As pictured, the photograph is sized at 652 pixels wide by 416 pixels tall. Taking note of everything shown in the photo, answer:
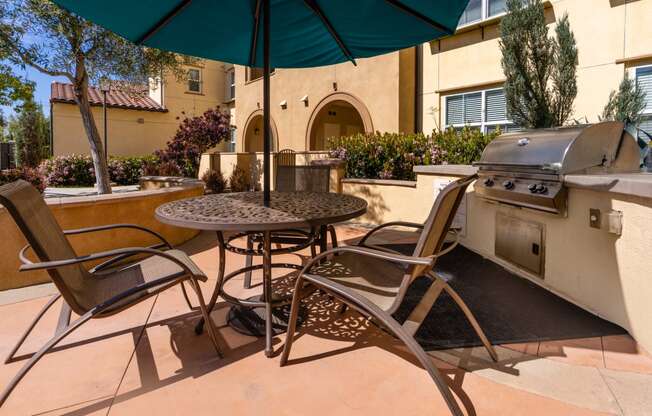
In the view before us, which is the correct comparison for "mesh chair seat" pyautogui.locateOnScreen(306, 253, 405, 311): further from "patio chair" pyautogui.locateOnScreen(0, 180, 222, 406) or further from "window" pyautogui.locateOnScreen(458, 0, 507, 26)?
"window" pyautogui.locateOnScreen(458, 0, 507, 26)

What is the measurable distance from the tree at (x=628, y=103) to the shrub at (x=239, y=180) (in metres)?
9.81

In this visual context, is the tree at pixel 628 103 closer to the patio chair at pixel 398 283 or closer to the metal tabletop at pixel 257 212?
the metal tabletop at pixel 257 212

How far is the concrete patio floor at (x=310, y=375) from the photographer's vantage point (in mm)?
2104

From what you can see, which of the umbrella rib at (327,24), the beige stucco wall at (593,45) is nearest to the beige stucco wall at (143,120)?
the beige stucco wall at (593,45)

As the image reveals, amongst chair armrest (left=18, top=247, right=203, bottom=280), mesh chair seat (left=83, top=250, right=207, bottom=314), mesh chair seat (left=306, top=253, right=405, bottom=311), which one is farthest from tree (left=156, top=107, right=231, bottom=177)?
chair armrest (left=18, top=247, right=203, bottom=280)

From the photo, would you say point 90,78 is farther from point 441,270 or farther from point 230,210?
point 441,270

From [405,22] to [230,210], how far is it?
95.3 inches

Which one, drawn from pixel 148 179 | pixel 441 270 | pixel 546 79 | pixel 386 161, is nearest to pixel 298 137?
pixel 148 179

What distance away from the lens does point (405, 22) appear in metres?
3.49

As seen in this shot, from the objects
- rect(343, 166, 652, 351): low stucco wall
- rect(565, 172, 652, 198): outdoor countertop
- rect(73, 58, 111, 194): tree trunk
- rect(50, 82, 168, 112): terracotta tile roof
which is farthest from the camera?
rect(50, 82, 168, 112): terracotta tile roof

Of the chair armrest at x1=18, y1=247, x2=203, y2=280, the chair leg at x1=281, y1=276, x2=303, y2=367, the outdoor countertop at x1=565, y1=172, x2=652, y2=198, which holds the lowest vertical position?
the chair leg at x1=281, y1=276, x2=303, y2=367

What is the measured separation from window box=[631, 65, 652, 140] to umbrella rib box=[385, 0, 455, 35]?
4698 mm

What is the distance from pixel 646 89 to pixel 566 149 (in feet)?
14.3

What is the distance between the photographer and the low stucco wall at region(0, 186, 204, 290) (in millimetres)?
3871
